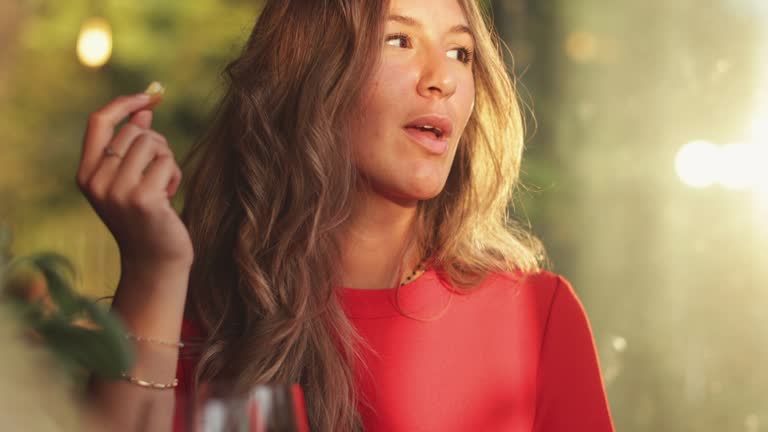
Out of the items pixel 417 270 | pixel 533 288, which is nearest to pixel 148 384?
pixel 417 270

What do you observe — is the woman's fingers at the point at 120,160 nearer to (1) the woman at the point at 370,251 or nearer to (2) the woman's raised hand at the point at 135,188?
(2) the woman's raised hand at the point at 135,188

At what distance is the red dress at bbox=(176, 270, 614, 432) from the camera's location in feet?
4.46

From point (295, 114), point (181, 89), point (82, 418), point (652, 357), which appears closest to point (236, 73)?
point (295, 114)

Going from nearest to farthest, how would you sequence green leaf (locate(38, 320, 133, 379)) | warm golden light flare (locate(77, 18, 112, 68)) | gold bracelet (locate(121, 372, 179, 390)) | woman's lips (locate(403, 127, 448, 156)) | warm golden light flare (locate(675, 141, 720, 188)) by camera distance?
green leaf (locate(38, 320, 133, 379)) → gold bracelet (locate(121, 372, 179, 390)) → woman's lips (locate(403, 127, 448, 156)) → warm golden light flare (locate(675, 141, 720, 188)) → warm golden light flare (locate(77, 18, 112, 68))

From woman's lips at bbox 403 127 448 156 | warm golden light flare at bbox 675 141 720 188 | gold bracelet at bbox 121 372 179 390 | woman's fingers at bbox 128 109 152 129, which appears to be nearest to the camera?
→ gold bracelet at bbox 121 372 179 390

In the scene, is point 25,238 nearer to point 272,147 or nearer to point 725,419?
point 272,147

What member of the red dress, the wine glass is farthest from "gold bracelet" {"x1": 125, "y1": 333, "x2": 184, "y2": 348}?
the red dress

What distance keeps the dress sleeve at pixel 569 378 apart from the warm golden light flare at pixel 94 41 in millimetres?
1772

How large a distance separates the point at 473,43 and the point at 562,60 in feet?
4.55

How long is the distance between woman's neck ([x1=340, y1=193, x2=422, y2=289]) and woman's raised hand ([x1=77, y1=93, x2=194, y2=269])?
1.99 feet

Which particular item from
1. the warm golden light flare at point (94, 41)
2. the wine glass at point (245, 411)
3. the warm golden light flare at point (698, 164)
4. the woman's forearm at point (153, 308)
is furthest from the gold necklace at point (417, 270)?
the warm golden light flare at point (94, 41)

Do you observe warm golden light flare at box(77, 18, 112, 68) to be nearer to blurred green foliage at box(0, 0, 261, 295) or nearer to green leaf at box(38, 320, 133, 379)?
blurred green foliage at box(0, 0, 261, 295)

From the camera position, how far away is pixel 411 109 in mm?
1298

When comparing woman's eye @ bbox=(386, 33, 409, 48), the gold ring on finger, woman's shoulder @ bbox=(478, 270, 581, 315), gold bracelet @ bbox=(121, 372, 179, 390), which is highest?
woman's eye @ bbox=(386, 33, 409, 48)
